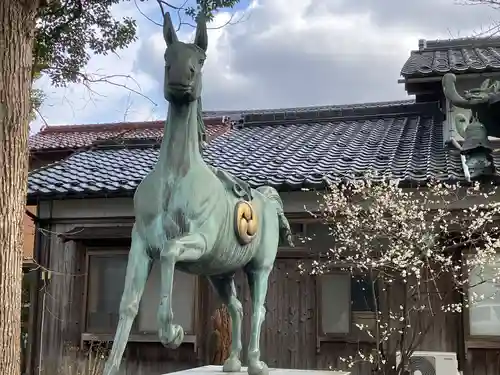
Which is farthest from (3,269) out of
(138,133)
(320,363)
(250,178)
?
(138,133)

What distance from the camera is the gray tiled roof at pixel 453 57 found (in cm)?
1160

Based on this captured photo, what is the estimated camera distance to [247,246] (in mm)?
4531

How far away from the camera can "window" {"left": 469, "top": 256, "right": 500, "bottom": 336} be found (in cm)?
909

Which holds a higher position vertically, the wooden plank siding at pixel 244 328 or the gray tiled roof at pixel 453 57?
the gray tiled roof at pixel 453 57

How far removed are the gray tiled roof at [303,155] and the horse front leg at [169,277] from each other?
223 inches

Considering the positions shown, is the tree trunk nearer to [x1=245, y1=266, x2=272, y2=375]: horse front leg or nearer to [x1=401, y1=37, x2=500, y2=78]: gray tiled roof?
[x1=245, y1=266, x2=272, y2=375]: horse front leg

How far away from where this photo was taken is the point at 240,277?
9773 mm

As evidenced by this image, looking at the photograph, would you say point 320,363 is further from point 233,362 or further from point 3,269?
point 3,269

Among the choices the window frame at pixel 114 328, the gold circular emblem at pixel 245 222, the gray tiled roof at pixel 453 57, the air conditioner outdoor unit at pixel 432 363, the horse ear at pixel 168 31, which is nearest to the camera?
the horse ear at pixel 168 31

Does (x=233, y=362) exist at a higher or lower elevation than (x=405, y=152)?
lower

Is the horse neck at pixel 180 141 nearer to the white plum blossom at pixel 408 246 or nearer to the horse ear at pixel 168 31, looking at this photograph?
the horse ear at pixel 168 31

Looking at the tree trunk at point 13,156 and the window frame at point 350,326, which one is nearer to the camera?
the tree trunk at point 13,156

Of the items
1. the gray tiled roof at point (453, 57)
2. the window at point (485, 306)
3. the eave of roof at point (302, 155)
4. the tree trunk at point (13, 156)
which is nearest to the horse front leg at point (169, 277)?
the tree trunk at point (13, 156)

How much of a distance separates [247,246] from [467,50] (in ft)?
40.6
